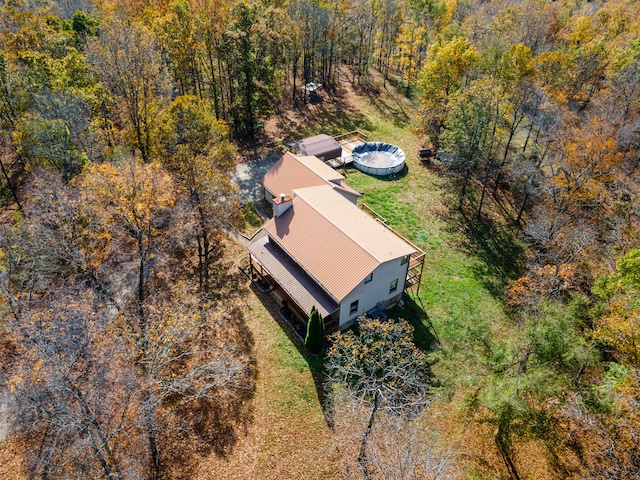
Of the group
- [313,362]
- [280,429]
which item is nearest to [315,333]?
[313,362]

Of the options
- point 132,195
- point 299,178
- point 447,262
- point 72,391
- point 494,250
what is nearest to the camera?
point 72,391

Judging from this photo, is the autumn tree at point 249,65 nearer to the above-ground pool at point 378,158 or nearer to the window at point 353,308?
the above-ground pool at point 378,158

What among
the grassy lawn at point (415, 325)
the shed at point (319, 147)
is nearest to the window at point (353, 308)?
the grassy lawn at point (415, 325)

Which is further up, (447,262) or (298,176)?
(298,176)

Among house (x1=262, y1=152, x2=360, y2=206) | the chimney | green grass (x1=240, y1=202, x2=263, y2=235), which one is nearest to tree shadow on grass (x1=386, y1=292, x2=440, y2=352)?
house (x1=262, y1=152, x2=360, y2=206)

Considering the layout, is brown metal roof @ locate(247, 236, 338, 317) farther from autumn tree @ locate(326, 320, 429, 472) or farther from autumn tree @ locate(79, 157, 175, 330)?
autumn tree @ locate(79, 157, 175, 330)

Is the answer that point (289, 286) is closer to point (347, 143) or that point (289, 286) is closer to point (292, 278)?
point (292, 278)

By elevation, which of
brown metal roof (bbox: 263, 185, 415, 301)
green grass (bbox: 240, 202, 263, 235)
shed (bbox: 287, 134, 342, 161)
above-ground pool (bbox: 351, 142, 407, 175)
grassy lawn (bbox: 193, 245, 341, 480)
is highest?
brown metal roof (bbox: 263, 185, 415, 301)
